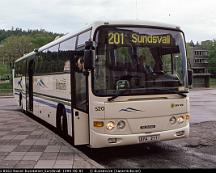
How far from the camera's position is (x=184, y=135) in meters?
9.81

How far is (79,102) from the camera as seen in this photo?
985cm

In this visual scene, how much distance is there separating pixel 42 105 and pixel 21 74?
6.47m

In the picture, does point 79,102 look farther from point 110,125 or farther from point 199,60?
point 199,60

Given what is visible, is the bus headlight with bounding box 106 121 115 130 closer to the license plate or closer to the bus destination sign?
the license plate

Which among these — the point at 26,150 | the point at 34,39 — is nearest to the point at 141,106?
the point at 26,150

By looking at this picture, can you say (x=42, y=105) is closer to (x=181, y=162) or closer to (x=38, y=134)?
(x=38, y=134)

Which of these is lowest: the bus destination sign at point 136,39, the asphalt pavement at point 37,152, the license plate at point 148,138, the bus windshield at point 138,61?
the asphalt pavement at point 37,152

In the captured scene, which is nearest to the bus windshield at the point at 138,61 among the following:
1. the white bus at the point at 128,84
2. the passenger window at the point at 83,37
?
the white bus at the point at 128,84

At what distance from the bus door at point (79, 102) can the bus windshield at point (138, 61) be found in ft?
1.92

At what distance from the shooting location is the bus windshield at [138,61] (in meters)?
9.02

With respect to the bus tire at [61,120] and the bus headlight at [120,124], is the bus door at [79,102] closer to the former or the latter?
the bus headlight at [120,124]

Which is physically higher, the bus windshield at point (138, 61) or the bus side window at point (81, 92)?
the bus windshield at point (138, 61)

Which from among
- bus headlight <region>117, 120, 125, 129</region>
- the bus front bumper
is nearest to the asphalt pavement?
the bus front bumper

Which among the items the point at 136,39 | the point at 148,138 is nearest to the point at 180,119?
the point at 148,138
